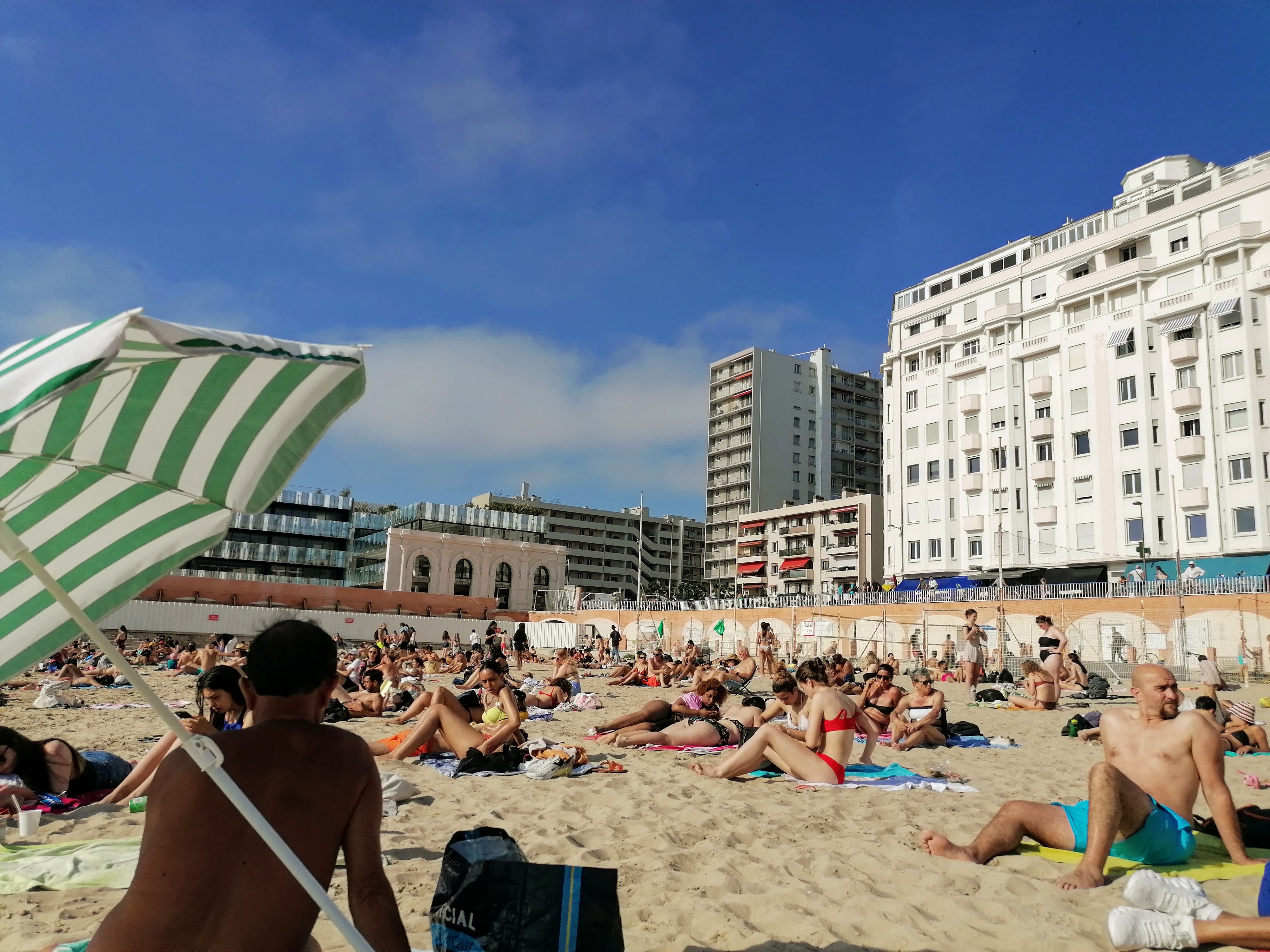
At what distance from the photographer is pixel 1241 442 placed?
113 feet

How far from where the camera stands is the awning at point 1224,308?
3522cm

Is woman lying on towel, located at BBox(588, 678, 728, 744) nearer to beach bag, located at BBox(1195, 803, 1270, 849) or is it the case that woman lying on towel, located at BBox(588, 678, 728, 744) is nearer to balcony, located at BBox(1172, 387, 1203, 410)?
beach bag, located at BBox(1195, 803, 1270, 849)

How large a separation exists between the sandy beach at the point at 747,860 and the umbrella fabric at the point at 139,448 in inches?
40.0

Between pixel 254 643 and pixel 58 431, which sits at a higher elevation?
pixel 58 431

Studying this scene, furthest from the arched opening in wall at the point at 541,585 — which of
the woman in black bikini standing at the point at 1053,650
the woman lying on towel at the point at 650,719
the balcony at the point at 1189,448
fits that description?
the woman lying on towel at the point at 650,719

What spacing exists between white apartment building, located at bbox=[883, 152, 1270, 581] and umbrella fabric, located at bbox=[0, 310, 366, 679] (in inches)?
1553

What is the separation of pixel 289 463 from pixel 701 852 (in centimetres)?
315

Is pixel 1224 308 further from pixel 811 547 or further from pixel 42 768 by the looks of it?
pixel 42 768

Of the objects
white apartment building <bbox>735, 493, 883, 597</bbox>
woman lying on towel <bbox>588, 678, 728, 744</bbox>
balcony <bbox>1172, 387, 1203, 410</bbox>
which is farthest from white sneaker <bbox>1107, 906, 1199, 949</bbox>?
white apartment building <bbox>735, 493, 883, 597</bbox>

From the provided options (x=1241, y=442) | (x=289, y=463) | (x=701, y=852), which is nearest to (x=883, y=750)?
(x=701, y=852)

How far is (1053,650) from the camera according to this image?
51.1ft

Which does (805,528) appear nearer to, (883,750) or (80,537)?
(883,750)

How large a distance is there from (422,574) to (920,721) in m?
58.6

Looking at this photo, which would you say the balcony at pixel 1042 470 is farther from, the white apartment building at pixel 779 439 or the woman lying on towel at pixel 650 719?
the woman lying on towel at pixel 650 719
